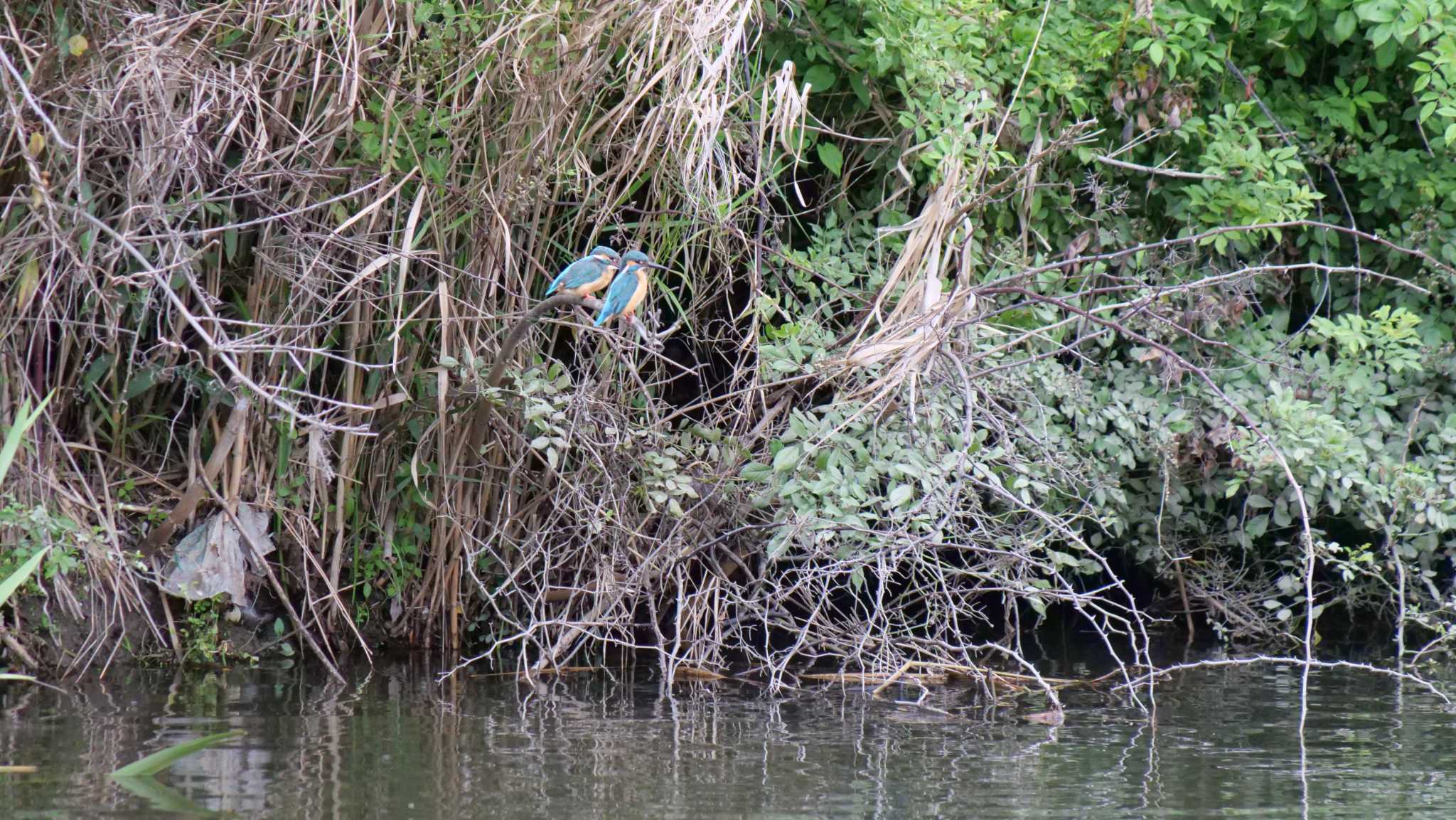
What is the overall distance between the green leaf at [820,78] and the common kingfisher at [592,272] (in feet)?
4.35

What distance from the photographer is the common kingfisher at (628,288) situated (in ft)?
14.6

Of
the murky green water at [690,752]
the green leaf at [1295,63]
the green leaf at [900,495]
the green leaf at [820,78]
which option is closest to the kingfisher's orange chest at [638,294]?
the green leaf at [900,495]

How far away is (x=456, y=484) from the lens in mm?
5207

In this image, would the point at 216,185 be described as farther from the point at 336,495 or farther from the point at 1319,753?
the point at 1319,753

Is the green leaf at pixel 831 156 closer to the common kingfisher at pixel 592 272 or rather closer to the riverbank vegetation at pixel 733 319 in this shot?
the riverbank vegetation at pixel 733 319

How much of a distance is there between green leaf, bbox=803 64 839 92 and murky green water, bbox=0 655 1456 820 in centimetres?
224

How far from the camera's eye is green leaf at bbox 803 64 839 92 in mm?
5516

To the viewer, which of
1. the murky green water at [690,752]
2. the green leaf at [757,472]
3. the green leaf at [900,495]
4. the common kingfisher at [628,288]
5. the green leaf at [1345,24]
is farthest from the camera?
the green leaf at [1345,24]

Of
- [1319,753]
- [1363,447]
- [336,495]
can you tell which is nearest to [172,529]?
[336,495]

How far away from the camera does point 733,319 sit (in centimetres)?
538

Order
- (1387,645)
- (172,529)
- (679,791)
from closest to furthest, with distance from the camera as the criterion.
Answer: (679,791) → (172,529) → (1387,645)

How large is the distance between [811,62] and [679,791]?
3.09 m

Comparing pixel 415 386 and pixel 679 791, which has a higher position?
pixel 415 386

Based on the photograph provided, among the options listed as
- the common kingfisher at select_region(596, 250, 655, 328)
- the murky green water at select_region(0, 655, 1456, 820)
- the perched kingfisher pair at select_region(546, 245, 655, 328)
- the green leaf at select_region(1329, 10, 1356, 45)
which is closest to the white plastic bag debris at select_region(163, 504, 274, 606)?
the murky green water at select_region(0, 655, 1456, 820)
